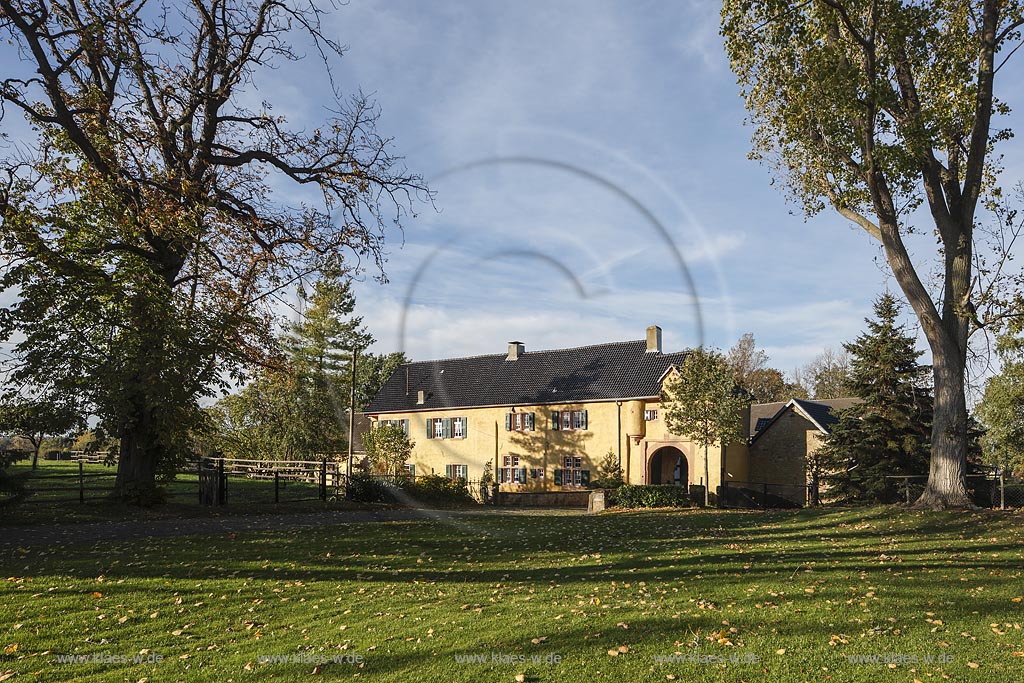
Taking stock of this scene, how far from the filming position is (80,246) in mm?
18672

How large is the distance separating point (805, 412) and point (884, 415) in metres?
8.00

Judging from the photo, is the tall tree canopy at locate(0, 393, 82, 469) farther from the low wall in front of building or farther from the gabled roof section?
the gabled roof section

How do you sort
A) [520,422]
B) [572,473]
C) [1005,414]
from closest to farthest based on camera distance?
[1005,414] < [572,473] < [520,422]

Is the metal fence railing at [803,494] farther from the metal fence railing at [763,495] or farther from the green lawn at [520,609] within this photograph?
the green lawn at [520,609]

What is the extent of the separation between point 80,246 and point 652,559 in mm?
16329

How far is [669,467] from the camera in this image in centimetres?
4347

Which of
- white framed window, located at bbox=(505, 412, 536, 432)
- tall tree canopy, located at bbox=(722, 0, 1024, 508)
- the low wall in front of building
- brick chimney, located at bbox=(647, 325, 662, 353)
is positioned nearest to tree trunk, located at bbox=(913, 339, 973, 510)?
tall tree canopy, located at bbox=(722, 0, 1024, 508)

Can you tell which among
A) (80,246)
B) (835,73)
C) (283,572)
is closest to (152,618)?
(283,572)

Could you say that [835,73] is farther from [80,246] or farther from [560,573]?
[80,246]

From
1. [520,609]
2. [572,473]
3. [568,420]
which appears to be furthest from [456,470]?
[520,609]

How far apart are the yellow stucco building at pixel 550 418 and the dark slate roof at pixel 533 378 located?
0.27ft

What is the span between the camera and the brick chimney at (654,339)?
1735 inches

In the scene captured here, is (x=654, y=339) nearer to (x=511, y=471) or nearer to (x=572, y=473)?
Result: (x=572, y=473)

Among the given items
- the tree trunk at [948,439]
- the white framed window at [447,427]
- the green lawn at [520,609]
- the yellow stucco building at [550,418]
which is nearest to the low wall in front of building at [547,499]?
the yellow stucco building at [550,418]
